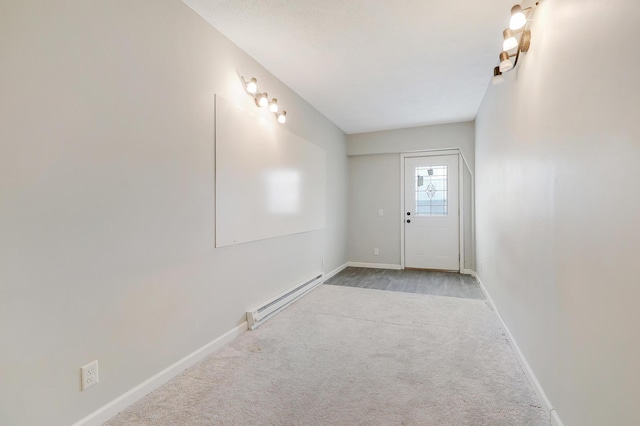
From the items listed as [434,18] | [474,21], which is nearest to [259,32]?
[434,18]

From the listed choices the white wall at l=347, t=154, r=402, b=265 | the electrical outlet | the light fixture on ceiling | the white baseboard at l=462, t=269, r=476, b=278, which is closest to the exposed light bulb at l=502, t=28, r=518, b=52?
the light fixture on ceiling

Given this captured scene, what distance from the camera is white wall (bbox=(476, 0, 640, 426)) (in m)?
0.98

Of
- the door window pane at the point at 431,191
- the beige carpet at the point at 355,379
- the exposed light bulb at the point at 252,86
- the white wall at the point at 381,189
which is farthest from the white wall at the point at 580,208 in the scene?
the door window pane at the point at 431,191

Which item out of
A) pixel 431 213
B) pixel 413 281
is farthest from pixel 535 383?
pixel 431 213

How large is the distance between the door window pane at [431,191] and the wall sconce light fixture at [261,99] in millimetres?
3189

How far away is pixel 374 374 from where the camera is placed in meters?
2.08

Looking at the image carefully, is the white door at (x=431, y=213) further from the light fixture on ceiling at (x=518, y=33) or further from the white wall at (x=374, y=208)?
the light fixture on ceiling at (x=518, y=33)

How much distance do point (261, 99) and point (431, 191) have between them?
372cm

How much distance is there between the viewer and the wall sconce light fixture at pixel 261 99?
2801mm

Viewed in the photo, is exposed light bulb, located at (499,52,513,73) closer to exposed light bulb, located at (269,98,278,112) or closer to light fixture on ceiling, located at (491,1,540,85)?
light fixture on ceiling, located at (491,1,540,85)

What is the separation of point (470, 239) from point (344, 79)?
137 inches

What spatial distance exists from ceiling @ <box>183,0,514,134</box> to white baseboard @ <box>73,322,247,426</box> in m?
2.53

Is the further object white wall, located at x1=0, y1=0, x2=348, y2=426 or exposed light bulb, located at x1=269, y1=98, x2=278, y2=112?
exposed light bulb, located at x1=269, y1=98, x2=278, y2=112

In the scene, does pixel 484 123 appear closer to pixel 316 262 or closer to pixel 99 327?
pixel 316 262
